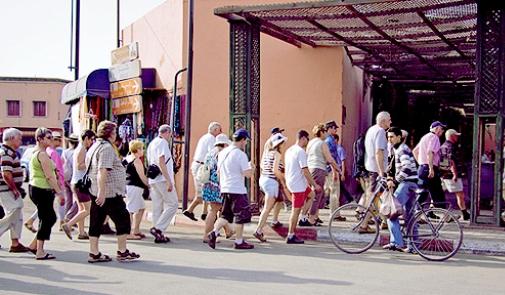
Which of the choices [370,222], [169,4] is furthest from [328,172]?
[169,4]

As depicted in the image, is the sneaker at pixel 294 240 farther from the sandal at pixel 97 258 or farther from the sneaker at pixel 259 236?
the sandal at pixel 97 258

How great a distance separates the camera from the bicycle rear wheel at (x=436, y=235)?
9555mm

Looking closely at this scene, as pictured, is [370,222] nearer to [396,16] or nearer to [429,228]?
[429,228]

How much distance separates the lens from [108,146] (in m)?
9.07

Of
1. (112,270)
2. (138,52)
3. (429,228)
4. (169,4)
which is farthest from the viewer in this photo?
(138,52)

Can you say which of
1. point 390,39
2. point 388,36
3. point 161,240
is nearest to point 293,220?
point 161,240

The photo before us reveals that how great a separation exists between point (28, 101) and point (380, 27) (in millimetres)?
40708

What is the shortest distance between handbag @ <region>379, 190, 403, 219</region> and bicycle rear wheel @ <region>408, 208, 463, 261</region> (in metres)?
0.26

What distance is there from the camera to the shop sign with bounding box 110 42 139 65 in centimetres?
2011

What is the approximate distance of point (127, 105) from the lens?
18.9 metres

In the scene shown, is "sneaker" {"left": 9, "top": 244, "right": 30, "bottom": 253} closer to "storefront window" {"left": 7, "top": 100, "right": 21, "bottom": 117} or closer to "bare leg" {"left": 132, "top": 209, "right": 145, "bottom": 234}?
"bare leg" {"left": 132, "top": 209, "right": 145, "bottom": 234}

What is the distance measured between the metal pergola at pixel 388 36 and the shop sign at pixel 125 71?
4.66 meters

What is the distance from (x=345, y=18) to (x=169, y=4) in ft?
24.2

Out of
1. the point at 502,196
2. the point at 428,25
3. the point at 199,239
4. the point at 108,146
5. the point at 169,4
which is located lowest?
the point at 199,239
